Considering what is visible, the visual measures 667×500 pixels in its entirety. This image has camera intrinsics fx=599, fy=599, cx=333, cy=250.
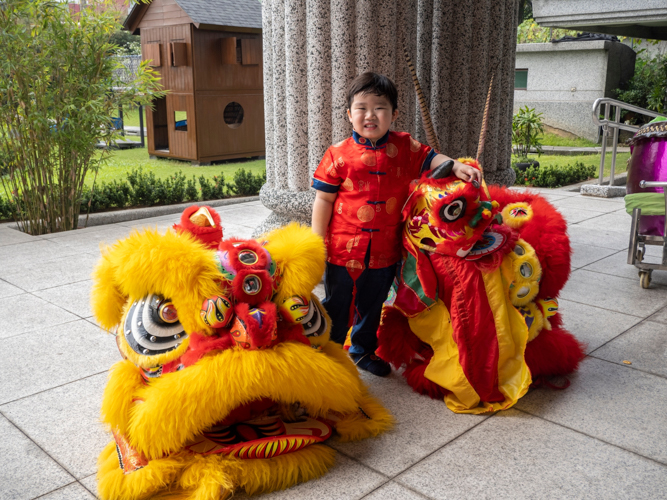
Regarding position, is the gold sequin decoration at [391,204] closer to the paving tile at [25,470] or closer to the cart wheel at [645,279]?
the paving tile at [25,470]

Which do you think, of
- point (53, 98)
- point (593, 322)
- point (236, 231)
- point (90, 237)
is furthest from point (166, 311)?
point (53, 98)

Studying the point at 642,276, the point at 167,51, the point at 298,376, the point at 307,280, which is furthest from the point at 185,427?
the point at 167,51

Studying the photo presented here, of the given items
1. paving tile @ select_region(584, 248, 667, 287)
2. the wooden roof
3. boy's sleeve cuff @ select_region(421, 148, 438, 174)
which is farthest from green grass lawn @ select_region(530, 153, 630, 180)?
boy's sleeve cuff @ select_region(421, 148, 438, 174)

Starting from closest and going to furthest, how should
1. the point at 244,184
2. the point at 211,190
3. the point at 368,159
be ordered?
1. the point at 368,159
2. the point at 211,190
3. the point at 244,184

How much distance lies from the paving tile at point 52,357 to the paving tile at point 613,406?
223cm

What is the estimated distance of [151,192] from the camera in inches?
327

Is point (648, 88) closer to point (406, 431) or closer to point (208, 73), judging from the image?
point (208, 73)

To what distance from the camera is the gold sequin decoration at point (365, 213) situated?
2881 millimetres

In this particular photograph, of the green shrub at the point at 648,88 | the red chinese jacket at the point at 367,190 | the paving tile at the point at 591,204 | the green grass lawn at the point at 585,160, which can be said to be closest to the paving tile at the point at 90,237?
the red chinese jacket at the point at 367,190

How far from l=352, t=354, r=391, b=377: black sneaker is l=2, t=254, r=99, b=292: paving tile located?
2.63 meters

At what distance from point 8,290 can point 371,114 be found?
3250 millimetres

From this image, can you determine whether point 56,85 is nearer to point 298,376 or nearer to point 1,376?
point 1,376

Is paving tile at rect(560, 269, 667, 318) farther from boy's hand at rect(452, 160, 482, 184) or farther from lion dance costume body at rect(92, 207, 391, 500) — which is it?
lion dance costume body at rect(92, 207, 391, 500)

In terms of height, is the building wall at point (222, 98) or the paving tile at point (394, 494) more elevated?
the building wall at point (222, 98)
